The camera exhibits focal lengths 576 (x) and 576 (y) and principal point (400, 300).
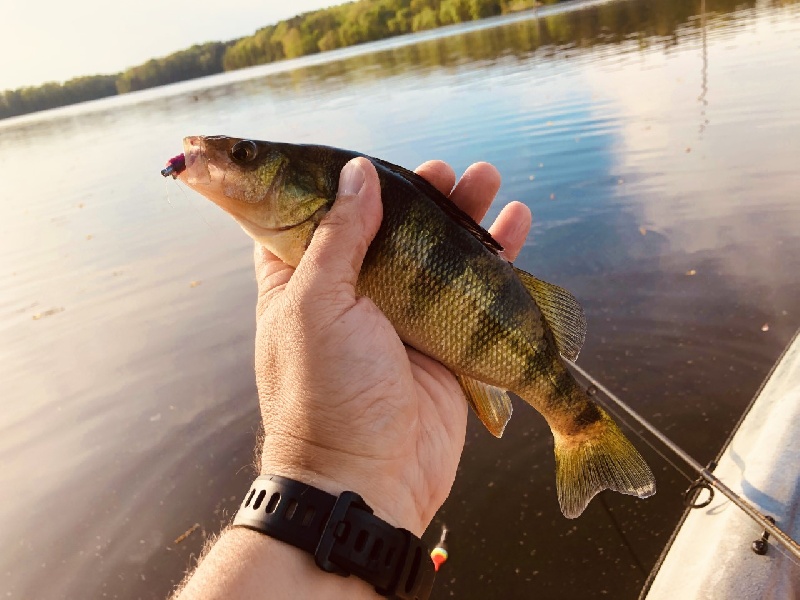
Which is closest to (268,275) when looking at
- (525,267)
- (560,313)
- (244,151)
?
(244,151)

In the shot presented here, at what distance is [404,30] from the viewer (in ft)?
334

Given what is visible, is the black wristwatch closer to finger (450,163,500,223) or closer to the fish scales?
the fish scales

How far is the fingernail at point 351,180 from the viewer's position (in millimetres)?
2520

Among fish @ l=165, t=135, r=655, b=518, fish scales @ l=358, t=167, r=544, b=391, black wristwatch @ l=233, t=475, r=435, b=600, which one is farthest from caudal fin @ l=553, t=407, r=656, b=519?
black wristwatch @ l=233, t=475, r=435, b=600

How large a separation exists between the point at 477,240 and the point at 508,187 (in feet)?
26.5

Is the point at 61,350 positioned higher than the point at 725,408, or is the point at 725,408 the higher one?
the point at 61,350

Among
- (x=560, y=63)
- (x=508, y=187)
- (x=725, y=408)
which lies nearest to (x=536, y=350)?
(x=725, y=408)

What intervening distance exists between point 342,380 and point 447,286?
0.61 m

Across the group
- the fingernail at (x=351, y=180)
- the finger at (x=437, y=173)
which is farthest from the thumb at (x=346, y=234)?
the finger at (x=437, y=173)

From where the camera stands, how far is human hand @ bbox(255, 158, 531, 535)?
7.75ft

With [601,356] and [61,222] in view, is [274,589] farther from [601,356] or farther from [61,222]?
[61,222]

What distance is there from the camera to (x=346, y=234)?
2439mm

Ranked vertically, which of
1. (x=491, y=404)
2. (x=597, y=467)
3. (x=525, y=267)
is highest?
(x=491, y=404)

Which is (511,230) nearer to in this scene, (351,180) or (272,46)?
(351,180)
